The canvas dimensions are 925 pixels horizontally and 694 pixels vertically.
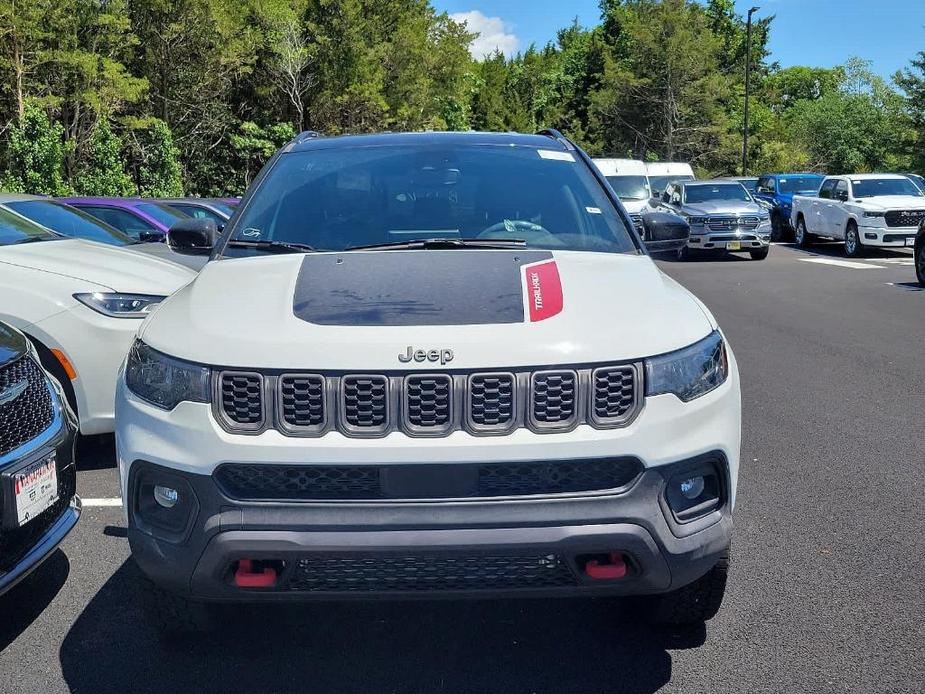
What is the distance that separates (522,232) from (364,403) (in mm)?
1480

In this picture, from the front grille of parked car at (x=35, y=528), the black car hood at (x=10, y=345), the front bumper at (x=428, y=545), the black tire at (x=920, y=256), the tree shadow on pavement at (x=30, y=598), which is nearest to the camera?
the front bumper at (x=428, y=545)

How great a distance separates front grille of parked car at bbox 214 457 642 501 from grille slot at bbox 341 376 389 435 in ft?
0.38

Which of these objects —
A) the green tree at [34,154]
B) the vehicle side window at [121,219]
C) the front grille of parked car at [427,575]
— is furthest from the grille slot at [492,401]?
the green tree at [34,154]

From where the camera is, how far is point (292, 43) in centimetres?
4125

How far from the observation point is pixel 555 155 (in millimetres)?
4586

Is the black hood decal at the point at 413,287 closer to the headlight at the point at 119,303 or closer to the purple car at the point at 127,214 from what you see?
the headlight at the point at 119,303

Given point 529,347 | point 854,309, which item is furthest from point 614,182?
point 529,347

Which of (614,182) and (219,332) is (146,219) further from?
(614,182)

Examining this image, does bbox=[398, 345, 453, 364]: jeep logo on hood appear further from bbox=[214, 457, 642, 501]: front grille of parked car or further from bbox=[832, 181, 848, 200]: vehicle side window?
bbox=[832, 181, 848, 200]: vehicle side window

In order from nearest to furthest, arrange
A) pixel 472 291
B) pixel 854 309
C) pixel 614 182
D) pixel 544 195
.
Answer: pixel 472 291 → pixel 544 195 → pixel 854 309 → pixel 614 182

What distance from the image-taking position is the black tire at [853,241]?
2183 cm

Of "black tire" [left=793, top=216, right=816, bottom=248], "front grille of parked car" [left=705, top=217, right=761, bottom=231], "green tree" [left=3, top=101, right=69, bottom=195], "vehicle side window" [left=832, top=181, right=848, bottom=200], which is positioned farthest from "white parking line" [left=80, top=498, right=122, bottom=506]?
"green tree" [left=3, top=101, right=69, bottom=195]

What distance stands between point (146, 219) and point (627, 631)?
387 inches

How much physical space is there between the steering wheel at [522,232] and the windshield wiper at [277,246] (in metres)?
0.68
